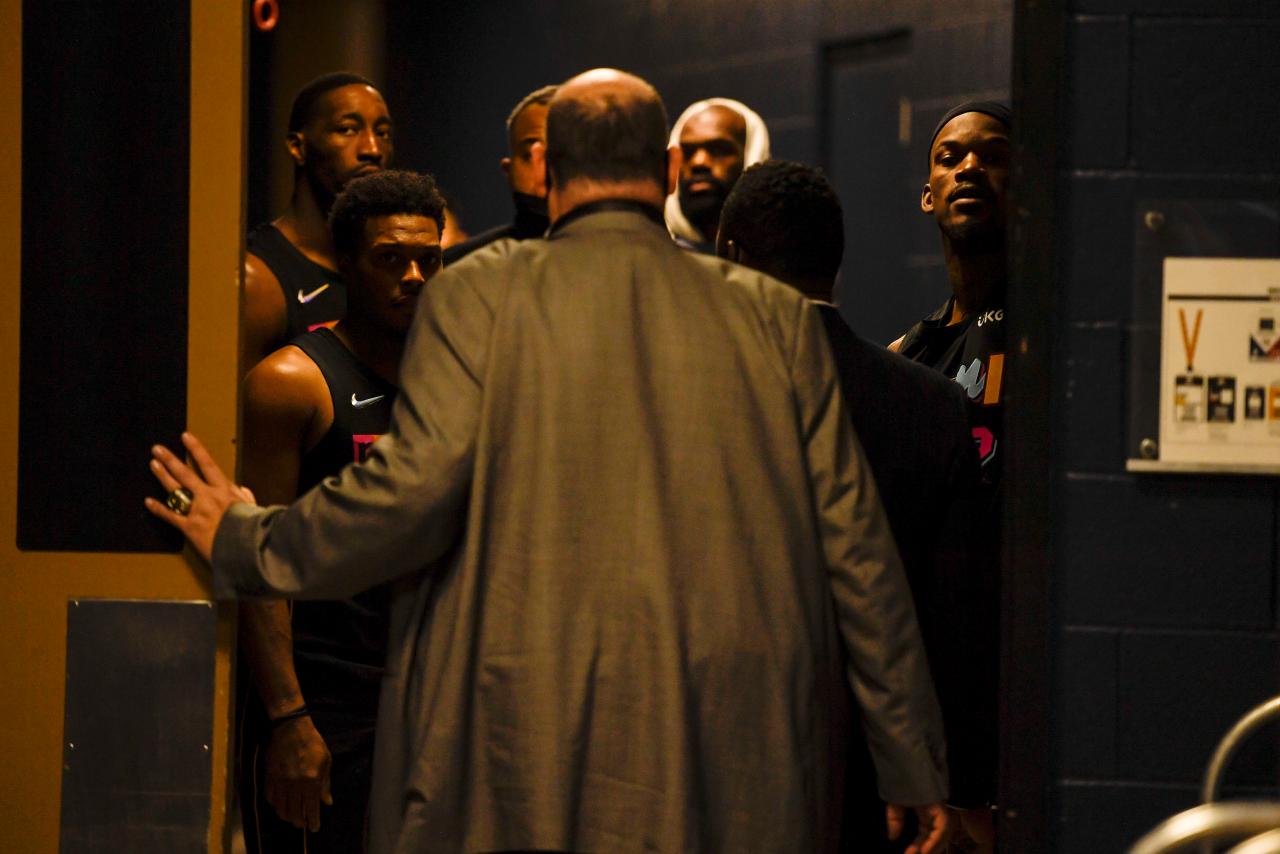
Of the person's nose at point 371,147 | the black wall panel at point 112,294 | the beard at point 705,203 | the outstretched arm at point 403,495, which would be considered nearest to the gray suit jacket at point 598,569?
the outstretched arm at point 403,495

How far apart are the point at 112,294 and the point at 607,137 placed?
0.83m

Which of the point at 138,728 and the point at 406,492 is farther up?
the point at 406,492

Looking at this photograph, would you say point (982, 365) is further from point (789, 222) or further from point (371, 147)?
point (371, 147)

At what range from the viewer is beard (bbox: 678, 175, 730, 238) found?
4.79m

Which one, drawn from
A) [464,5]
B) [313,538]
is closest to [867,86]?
[464,5]

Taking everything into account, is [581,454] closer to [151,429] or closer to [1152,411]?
[151,429]

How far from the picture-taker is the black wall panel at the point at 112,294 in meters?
2.51

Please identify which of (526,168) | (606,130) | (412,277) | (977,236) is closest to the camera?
(606,130)

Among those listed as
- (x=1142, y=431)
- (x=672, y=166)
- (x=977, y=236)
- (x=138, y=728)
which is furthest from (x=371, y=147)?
(x=1142, y=431)

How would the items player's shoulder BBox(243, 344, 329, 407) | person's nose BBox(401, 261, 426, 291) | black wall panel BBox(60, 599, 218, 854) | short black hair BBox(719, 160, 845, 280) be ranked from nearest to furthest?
black wall panel BBox(60, 599, 218, 854) < short black hair BBox(719, 160, 845, 280) < player's shoulder BBox(243, 344, 329, 407) < person's nose BBox(401, 261, 426, 291)

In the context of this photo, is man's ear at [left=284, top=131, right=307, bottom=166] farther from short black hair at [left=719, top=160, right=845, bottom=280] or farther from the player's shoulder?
short black hair at [left=719, top=160, right=845, bottom=280]

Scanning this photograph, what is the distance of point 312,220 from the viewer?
434 cm

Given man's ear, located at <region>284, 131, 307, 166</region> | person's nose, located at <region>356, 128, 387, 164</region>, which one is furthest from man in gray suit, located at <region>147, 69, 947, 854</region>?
man's ear, located at <region>284, 131, 307, 166</region>

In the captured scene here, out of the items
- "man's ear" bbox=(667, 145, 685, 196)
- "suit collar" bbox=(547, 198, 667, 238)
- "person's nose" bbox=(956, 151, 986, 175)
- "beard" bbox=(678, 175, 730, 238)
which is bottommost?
"suit collar" bbox=(547, 198, 667, 238)
